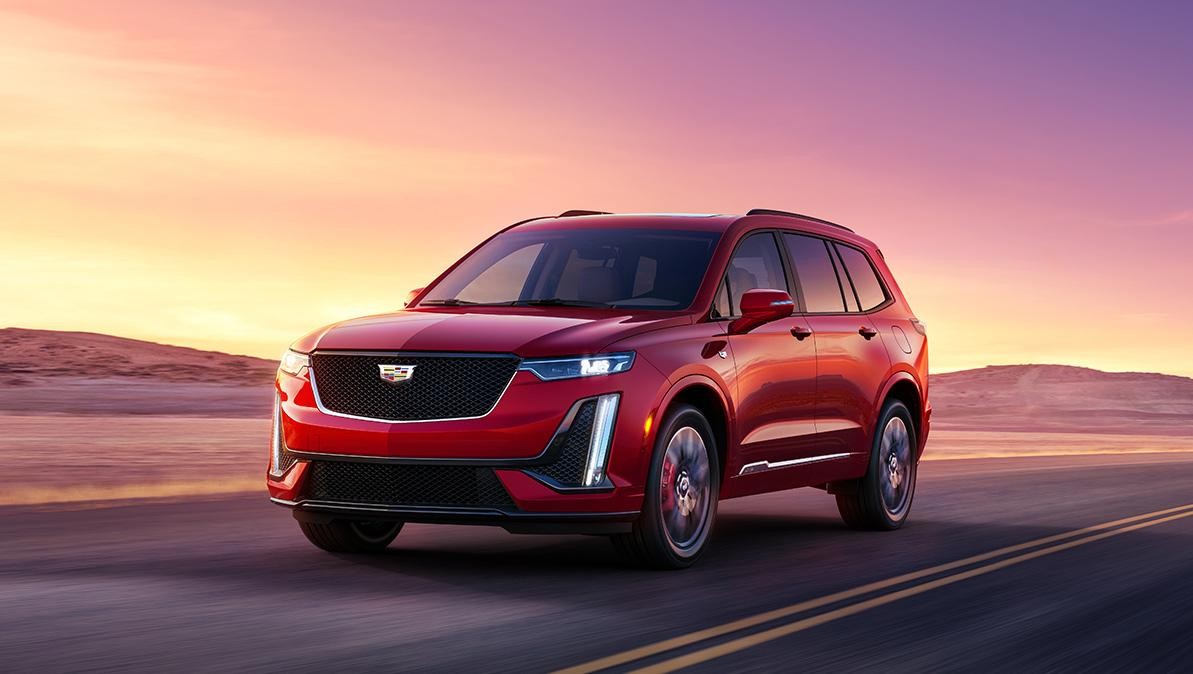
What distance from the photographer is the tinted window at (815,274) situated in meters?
11.3

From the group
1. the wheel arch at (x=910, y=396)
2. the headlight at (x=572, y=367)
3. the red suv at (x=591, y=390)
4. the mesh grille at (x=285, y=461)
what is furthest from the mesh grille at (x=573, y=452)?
the wheel arch at (x=910, y=396)

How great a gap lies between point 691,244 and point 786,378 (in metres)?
1.07

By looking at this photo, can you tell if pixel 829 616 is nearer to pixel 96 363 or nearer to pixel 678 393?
pixel 678 393

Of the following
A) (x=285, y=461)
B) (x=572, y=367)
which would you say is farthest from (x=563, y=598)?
(x=285, y=461)

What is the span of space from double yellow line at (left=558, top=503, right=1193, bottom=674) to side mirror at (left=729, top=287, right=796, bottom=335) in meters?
1.77

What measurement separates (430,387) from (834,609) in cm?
240

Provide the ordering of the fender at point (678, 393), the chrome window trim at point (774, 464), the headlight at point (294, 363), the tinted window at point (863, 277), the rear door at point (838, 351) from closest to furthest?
the fender at point (678, 393) < the headlight at point (294, 363) < the chrome window trim at point (774, 464) < the rear door at point (838, 351) < the tinted window at point (863, 277)

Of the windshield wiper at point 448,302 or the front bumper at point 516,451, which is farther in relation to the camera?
the windshield wiper at point 448,302

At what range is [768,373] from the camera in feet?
33.5

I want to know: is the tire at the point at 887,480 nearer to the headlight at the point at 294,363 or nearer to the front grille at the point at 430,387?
the front grille at the point at 430,387

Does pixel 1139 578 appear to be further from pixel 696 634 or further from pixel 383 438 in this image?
pixel 383 438

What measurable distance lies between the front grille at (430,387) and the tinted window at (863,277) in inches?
172

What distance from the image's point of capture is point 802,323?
10812 mm

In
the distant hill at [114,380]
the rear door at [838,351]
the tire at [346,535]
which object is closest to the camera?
the tire at [346,535]
